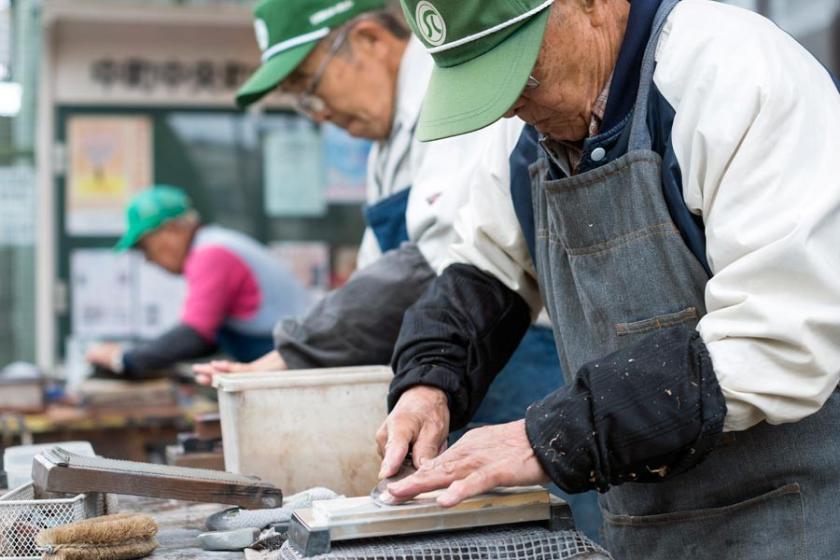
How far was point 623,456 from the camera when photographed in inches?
64.5

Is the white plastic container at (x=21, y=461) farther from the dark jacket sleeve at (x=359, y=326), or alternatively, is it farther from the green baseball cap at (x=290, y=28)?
the green baseball cap at (x=290, y=28)

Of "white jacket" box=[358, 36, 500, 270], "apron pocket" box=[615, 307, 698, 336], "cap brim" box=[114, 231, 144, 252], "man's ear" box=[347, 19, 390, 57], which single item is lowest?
"cap brim" box=[114, 231, 144, 252]

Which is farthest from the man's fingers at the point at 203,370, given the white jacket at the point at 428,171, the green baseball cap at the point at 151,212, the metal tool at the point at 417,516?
the green baseball cap at the point at 151,212

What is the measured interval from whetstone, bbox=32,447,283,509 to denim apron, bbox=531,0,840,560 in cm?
70

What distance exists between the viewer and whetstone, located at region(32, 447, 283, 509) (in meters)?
1.88

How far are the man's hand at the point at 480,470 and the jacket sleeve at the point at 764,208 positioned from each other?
0.31 meters

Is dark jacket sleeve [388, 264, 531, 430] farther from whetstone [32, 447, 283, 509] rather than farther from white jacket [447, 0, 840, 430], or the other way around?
white jacket [447, 0, 840, 430]

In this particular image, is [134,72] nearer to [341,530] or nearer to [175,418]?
[175,418]

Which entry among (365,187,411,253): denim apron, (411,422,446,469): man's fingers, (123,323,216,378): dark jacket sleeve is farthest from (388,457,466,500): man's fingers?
(123,323,216,378): dark jacket sleeve

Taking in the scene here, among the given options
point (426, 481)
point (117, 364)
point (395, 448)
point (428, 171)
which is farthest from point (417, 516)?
point (117, 364)

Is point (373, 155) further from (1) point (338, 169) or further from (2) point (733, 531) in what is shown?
(1) point (338, 169)

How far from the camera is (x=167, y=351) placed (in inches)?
228

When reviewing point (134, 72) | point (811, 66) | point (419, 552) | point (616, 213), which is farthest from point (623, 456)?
point (134, 72)

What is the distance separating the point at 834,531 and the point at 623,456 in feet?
1.54
